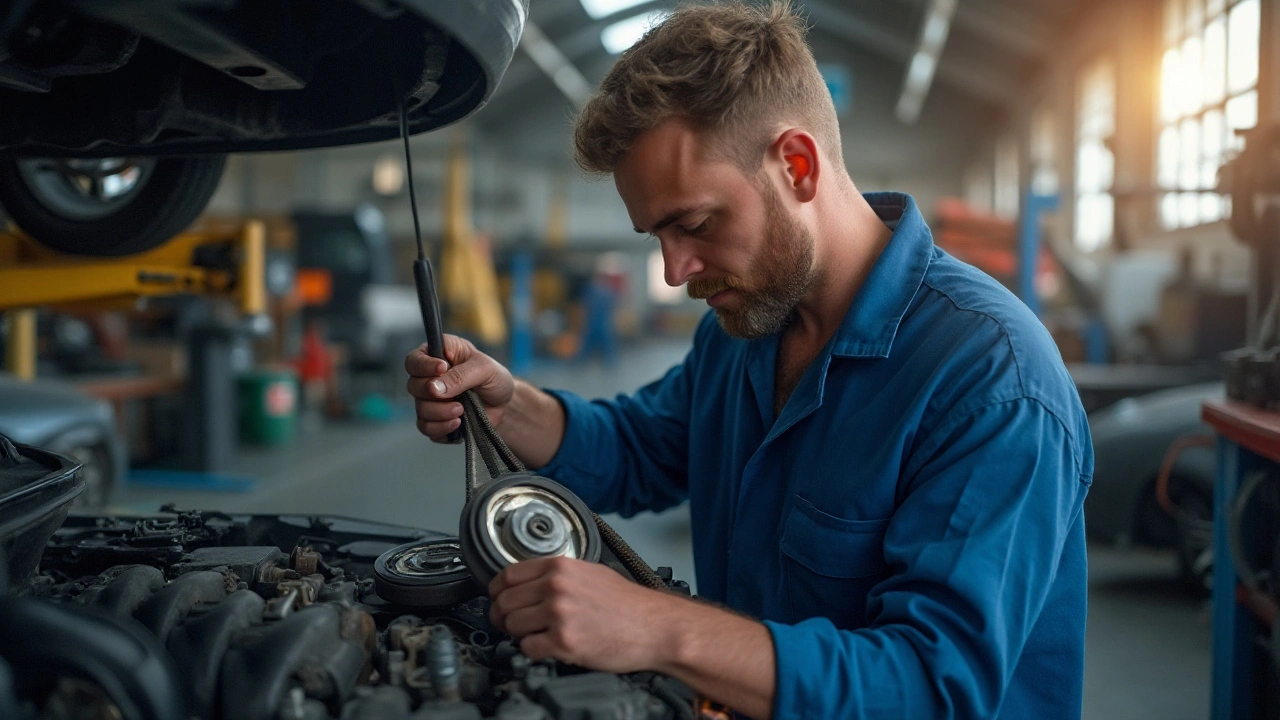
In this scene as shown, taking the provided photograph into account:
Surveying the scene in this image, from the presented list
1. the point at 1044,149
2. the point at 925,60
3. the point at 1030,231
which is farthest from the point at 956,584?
the point at 925,60

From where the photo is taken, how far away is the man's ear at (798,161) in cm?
110

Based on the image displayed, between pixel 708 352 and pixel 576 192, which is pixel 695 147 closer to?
pixel 708 352

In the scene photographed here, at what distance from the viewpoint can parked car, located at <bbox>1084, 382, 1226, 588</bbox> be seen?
10.1 feet

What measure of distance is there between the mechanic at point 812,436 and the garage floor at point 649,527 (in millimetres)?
1409

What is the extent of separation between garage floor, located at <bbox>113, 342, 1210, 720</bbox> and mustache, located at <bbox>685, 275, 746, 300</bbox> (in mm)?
1469

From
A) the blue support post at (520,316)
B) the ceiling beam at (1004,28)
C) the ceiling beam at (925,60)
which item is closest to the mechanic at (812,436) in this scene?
the blue support post at (520,316)

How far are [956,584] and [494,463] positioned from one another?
571 mm

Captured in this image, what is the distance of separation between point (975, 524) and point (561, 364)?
10877 mm

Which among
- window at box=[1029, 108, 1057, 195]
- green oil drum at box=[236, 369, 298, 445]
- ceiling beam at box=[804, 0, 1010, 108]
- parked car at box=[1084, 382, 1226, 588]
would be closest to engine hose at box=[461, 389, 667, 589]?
parked car at box=[1084, 382, 1226, 588]

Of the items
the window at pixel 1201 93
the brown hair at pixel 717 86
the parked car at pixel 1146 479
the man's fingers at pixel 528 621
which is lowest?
the parked car at pixel 1146 479

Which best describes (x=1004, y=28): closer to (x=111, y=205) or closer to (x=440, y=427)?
(x=111, y=205)

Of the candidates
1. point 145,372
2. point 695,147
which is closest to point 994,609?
point 695,147

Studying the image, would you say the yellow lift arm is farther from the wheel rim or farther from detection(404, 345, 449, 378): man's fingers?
detection(404, 345, 449, 378): man's fingers

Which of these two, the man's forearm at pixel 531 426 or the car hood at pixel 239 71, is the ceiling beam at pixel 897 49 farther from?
the car hood at pixel 239 71
